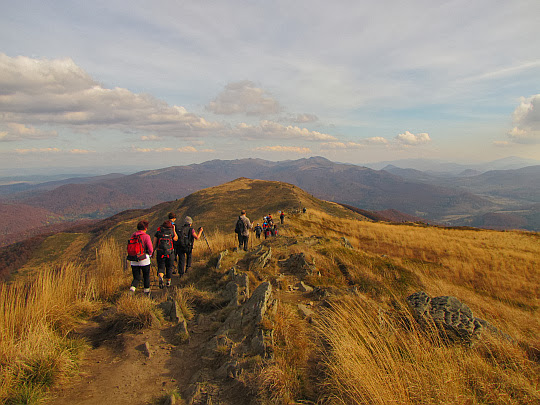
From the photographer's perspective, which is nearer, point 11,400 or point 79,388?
point 11,400

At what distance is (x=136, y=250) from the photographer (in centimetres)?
739

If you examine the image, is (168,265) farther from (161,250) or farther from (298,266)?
(298,266)

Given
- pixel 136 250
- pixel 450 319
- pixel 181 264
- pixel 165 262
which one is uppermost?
pixel 136 250

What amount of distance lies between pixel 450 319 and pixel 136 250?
8033 mm

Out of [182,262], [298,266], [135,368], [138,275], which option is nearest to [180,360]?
[135,368]

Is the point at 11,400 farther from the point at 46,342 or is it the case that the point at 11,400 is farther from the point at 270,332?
the point at 270,332

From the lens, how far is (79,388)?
3.91 metres

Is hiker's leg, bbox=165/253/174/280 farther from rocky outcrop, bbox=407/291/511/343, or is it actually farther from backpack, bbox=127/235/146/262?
rocky outcrop, bbox=407/291/511/343

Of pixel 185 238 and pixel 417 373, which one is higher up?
pixel 185 238

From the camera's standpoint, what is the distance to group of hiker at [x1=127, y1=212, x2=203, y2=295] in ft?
24.3

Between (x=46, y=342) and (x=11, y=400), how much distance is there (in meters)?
0.95

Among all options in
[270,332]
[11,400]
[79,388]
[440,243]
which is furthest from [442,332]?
[440,243]

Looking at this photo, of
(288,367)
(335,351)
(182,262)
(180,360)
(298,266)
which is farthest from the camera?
(298,266)

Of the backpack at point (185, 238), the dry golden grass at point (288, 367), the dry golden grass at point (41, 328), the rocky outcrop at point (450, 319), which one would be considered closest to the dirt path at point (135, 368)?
the dry golden grass at point (41, 328)
